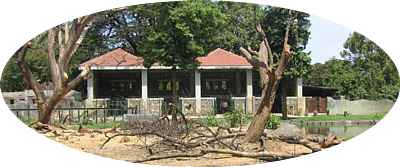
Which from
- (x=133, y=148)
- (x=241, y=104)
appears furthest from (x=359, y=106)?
(x=133, y=148)

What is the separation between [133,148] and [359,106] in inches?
79.2

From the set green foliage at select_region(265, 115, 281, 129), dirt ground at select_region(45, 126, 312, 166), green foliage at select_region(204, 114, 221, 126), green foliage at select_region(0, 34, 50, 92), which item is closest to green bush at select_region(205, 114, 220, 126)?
green foliage at select_region(204, 114, 221, 126)

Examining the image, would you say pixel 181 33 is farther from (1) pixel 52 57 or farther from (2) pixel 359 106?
(2) pixel 359 106

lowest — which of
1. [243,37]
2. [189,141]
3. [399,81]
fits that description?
[189,141]

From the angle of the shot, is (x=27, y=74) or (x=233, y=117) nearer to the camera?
(x=233, y=117)

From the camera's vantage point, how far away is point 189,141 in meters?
6.04

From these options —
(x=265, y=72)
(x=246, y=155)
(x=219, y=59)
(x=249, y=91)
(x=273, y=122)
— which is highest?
(x=219, y=59)

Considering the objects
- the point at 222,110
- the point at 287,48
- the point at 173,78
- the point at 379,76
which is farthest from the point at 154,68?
the point at 379,76

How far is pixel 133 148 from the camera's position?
19.7ft

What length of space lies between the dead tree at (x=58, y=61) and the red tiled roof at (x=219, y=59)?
1091 millimetres

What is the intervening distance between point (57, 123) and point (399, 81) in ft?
9.92

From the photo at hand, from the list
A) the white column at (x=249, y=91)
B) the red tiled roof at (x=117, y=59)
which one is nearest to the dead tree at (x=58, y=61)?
the red tiled roof at (x=117, y=59)

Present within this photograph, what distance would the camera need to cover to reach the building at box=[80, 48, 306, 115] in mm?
6477

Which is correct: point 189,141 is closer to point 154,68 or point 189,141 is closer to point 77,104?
point 154,68
